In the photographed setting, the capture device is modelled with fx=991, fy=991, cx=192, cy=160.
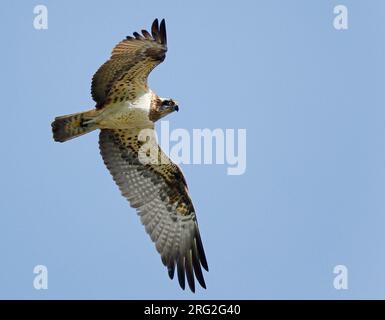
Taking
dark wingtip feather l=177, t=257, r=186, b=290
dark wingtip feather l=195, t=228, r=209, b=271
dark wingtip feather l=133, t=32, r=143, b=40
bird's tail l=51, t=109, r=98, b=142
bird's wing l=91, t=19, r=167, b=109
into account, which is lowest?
dark wingtip feather l=177, t=257, r=186, b=290

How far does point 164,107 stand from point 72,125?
1.17 metres

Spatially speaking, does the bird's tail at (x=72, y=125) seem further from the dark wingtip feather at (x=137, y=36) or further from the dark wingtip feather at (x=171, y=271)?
the dark wingtip feather at (x=171, y=271)

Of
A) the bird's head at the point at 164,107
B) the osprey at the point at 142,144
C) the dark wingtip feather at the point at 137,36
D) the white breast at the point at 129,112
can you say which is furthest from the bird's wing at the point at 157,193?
the dark wingtip feather at the point at 137,36

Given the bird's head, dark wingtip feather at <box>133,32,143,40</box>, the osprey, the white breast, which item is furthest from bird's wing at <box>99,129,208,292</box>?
dark wingtip feather at <box>133,32,143,40</box>

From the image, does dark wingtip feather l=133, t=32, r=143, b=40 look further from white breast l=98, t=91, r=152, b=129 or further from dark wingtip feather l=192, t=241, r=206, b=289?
dark wingtip feather l=192, t=241, r=206, b=289

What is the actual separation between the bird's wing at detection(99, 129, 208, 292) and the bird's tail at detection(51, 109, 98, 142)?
611 millimetres

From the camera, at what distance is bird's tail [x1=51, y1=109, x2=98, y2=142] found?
1230cm

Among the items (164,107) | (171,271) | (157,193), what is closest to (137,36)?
(164,107)

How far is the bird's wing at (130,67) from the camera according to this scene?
12.2 metres

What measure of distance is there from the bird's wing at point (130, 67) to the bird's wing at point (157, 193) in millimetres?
639
